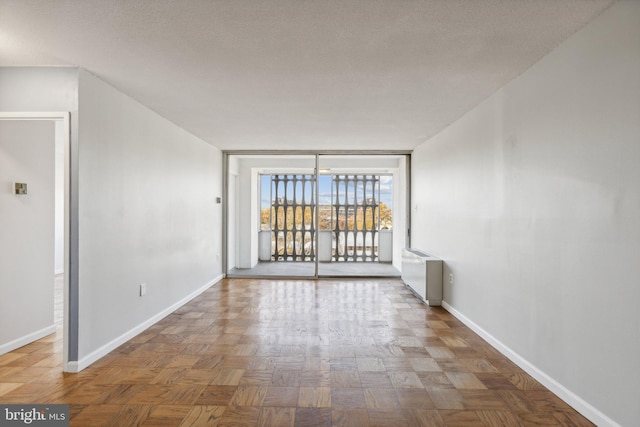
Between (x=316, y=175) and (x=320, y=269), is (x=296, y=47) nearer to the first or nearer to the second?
(x=316, y=175)

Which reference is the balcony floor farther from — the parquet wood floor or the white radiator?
the parquet wood floor

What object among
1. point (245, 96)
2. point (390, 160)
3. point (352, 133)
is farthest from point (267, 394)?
point (390, 160)

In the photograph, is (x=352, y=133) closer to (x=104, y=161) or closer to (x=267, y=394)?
(x=104, y=161)

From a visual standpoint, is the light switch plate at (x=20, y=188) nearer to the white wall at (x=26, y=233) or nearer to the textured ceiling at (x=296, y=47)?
the white wall at (x=26, y=233)

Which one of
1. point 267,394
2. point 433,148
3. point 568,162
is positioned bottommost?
point 267,394

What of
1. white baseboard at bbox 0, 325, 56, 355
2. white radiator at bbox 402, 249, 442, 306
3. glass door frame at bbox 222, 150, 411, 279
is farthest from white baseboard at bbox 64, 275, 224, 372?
white radiator at bbox 402, 249, 442, 306

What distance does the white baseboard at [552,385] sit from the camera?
2.09m

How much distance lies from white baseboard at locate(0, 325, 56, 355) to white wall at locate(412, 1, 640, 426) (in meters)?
4.41

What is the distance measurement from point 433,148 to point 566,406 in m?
3.78

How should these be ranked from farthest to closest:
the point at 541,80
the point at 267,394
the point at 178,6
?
the point at 541,80, the point at 267,394, the point at 178,6

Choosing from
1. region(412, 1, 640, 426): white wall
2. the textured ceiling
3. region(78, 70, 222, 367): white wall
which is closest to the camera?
region(412, 1, 640, 426): white wall

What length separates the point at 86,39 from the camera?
7.79 feet

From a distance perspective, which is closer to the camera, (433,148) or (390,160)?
(433,148)

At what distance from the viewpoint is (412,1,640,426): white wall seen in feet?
6.26
